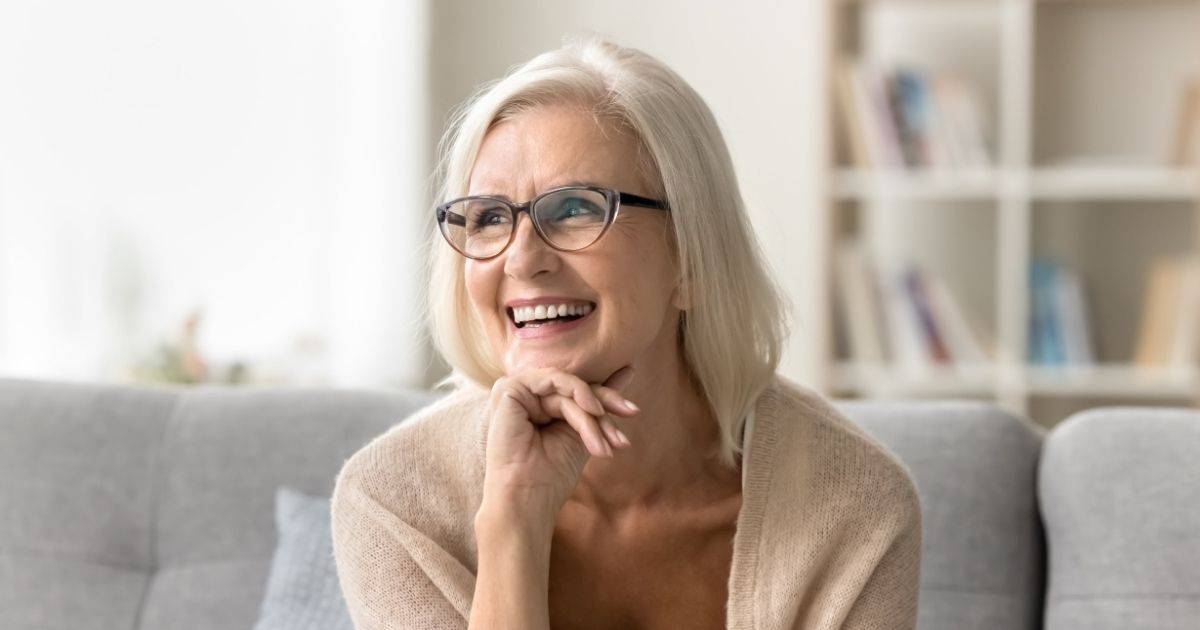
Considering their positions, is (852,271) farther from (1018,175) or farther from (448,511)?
(448,511)

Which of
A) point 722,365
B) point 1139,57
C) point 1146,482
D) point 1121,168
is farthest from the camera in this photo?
point 1139,57

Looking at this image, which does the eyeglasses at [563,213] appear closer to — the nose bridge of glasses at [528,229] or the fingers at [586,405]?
the nose bridge of glasses at [528,229]

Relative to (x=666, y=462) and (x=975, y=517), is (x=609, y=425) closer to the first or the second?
(x=666, y=462)

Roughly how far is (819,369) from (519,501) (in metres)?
2.47

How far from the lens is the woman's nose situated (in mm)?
1555

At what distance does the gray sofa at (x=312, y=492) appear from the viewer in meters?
1.86

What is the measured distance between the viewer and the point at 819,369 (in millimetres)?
3963

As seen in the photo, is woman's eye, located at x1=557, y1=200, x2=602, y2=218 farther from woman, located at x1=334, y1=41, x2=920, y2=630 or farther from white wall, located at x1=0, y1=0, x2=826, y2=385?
white wall, located at x1=0, y1=0, x2=826, y2=385

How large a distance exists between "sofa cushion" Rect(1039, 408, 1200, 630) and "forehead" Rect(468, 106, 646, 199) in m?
0.74

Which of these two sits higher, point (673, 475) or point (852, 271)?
point (673, 475)

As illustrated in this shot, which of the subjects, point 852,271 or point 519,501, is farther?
point 852,271

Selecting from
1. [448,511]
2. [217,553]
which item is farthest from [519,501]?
[217,553]

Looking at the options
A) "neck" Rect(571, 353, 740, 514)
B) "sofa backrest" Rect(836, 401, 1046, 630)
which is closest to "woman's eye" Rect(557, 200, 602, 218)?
"neck" Rect(571, 353, 740, 514)

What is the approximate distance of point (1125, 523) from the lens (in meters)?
1.85
